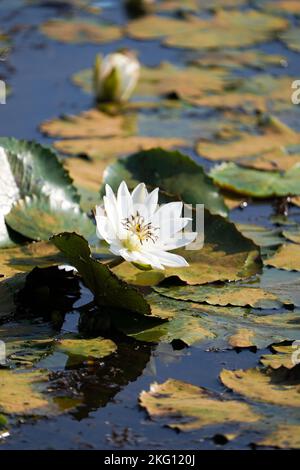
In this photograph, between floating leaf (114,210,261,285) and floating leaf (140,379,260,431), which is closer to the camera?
floating leaf (140,379,260,431)

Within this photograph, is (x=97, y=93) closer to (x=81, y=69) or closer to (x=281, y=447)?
(x=81, y=69)

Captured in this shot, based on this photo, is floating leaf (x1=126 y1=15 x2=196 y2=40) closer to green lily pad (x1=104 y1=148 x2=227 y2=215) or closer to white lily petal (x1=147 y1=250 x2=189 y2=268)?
green lily pad (x1=104 y1=148 x2=227 y2=215)

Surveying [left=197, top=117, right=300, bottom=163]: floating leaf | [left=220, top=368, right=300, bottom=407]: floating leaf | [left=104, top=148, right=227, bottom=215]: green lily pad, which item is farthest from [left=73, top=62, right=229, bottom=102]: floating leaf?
[left=220, top=368, right=300, bottom=407]: floating leaf

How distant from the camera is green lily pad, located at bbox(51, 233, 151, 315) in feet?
8.48

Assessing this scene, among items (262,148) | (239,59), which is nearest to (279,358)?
(262,148)

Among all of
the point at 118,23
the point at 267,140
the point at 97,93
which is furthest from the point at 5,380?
the point at 118,23

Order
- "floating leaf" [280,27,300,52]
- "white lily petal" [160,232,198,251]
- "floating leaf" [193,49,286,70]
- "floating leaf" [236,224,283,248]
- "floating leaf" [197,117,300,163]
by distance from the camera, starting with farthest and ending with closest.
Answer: "floating leaf" [280,27,300,52] < "floating leaf" [193,49,286,70] < "floating leaf" [197,117,300,163] < "floating leaf" [236,224,283,248] < "white lily petal" [160,232,198,251]

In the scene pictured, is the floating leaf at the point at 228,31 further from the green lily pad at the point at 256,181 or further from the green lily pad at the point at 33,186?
the green lily pad at the point at 33,186

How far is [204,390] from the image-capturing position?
2.38 meters

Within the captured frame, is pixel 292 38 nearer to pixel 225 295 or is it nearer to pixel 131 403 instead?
pixel 225 295

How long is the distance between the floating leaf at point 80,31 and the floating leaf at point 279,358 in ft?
9.70

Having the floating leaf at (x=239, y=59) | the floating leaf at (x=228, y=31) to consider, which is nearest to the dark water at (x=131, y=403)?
the floating leaf at (x=239, y=59)

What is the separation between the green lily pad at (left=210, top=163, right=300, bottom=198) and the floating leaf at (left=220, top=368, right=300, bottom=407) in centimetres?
128

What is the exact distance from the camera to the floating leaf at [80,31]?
5.23 m
